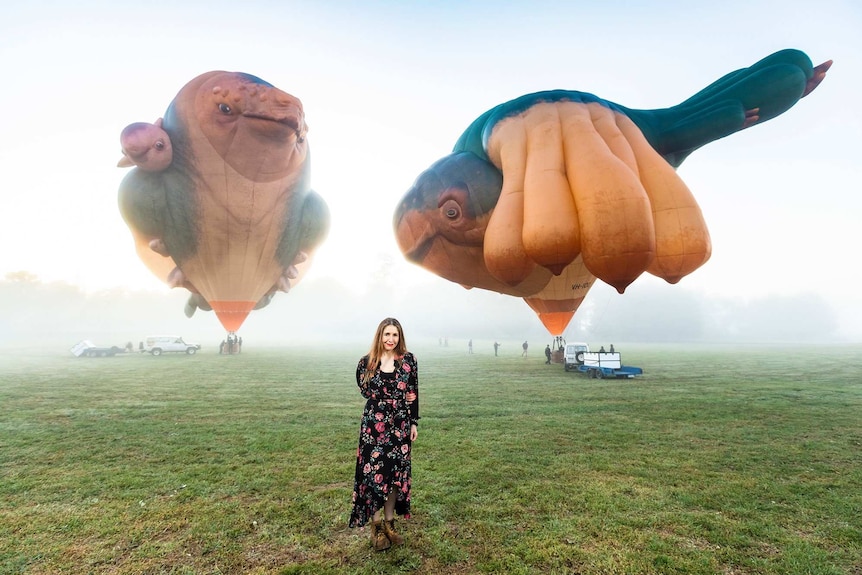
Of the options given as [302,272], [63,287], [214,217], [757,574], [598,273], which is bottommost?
[757,574]

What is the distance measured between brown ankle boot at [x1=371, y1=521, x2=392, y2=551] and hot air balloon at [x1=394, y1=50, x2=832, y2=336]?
2484mm

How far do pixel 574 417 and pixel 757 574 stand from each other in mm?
4841

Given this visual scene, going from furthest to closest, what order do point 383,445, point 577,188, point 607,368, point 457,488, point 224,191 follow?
point 607,368, point 224,191, point 457,488, point 577,188, point 383,445

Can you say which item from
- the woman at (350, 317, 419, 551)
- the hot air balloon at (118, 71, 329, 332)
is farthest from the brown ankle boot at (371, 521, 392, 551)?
the hot air balloon at (118, 71, 329, 332)

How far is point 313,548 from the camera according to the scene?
305cm

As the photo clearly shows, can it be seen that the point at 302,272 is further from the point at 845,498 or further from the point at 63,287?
the point at 63,287

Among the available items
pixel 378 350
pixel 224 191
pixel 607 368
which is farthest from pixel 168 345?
pixel 378 350

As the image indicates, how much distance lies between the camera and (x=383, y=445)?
9.97 ft

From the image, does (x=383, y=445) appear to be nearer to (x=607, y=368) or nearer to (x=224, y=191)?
(x=224, y=191)

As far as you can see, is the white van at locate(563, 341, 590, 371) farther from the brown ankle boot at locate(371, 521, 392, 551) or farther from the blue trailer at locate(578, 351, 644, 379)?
the brown ankle boot at locate(371, 521, 392, 551)

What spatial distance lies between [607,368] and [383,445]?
1233 cm

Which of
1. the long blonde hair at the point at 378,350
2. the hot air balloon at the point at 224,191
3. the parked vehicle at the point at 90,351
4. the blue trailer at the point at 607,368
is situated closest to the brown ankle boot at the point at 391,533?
the long blonde hair at the point at 378,350

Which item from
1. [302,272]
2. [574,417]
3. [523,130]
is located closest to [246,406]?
[302,272]

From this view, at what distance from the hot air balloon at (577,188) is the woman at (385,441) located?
5.40 ft
